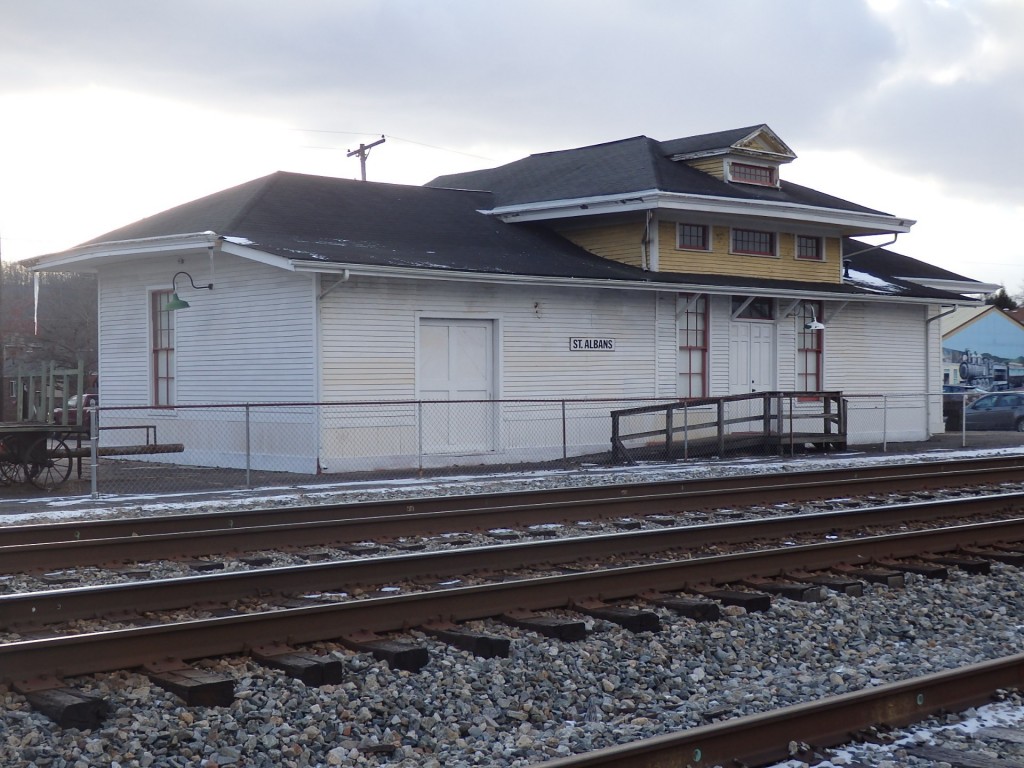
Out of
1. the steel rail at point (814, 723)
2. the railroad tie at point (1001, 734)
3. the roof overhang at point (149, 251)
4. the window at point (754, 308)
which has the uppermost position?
the roof overhang at point (149, 251)

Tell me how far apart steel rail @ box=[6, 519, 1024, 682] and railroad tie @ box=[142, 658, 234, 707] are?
15 centimetres

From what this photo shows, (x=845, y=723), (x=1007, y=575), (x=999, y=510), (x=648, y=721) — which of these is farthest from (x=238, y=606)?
(x=999, y=510)

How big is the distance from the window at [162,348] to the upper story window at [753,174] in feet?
44.4

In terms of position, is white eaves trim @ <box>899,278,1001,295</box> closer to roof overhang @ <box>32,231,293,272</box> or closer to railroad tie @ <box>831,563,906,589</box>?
roof overhang @ <box>32,231,293,272</box>

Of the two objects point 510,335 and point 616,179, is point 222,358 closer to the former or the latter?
point 510,335

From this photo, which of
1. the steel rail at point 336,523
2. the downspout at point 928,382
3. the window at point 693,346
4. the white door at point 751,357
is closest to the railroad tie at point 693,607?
the steel rail at point 336,523

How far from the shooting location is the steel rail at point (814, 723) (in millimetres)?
5367

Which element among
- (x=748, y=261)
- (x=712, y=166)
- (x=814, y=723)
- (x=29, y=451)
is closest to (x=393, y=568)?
(x=814, y=723)

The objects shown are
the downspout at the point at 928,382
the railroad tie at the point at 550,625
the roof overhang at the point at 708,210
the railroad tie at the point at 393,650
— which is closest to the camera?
the railroad tie at the point at 393,650

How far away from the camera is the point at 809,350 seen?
95.0 feet

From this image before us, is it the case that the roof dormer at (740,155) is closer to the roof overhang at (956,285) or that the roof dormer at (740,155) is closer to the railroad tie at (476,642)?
the roof overhang at (956,285)

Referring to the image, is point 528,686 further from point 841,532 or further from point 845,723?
point 841,532

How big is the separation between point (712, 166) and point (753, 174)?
1116mm

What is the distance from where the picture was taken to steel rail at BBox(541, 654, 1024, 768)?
17.6 feet
